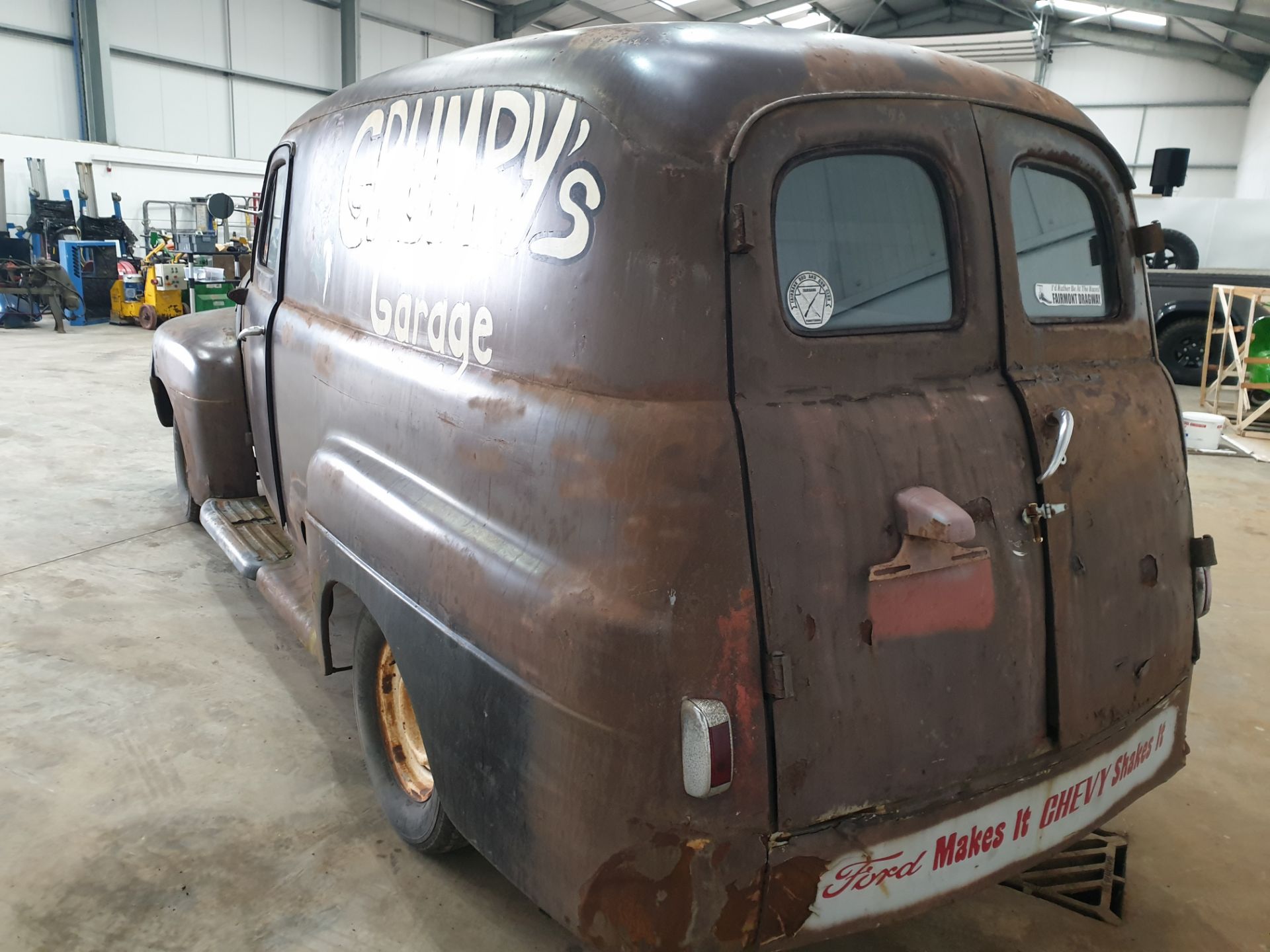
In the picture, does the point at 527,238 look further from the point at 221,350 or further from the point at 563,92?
the point at 221,350

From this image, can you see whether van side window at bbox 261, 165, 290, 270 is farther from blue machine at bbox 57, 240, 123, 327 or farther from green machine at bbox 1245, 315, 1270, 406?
blue machine at bbox 57, 240, 123, 327

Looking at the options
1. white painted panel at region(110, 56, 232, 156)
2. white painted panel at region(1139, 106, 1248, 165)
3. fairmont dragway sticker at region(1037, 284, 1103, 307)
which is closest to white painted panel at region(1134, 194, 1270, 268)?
white painted panel at region(1139, 106, 1248, 165)

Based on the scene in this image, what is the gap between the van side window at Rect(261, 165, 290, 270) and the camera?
3.51 m

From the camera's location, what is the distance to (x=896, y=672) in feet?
5.78

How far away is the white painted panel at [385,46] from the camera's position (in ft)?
66.9

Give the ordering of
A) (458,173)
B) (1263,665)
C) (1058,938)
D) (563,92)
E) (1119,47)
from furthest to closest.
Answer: (1119,47)
(1263,665)
(1058,938)
(458,173)
(563,92)

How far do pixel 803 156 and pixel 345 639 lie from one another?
2489mm

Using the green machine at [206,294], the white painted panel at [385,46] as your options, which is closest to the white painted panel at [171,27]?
the white painted panel at [385,46]

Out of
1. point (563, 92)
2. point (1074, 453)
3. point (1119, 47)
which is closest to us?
point (563, 92)

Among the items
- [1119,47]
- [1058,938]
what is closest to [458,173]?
[1058,938]

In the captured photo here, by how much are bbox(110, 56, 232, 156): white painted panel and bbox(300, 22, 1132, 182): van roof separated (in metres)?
17.8

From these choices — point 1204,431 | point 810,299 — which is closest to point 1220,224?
point 1204,431

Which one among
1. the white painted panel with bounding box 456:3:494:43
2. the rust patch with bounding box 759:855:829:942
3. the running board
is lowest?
the running board

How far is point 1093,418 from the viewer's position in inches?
82.6
